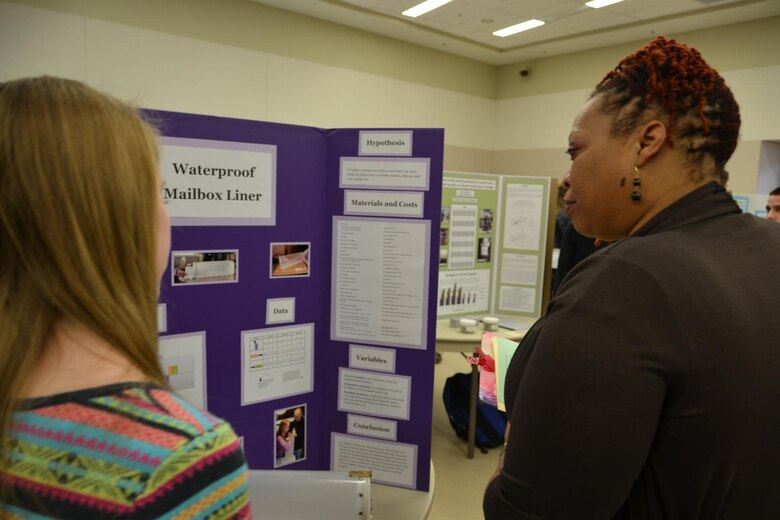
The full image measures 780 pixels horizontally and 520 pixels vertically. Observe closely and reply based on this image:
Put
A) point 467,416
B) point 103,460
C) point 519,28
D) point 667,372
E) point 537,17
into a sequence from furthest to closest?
point 519,28 → point 537,17 → point 467,416 → point 667,372 → point 103,460

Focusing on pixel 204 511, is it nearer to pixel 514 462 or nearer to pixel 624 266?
pixel 514 462

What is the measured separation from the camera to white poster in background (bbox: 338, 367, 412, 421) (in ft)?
5.65

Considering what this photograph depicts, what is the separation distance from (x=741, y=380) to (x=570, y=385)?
226 millimetres

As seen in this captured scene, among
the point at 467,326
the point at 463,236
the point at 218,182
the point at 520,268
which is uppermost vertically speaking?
the point at 218,182

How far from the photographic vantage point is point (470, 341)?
3.11 metres

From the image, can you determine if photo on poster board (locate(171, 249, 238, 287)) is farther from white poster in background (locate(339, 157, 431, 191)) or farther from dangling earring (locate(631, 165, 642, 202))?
dangling earring (locate(631, 165, 642, 202))

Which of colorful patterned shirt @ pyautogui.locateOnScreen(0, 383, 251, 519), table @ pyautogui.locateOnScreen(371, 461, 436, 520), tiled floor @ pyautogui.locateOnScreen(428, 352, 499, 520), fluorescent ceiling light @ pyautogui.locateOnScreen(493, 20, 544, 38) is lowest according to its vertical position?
tiled floor @ pyautogui.locateOnScreen(428, 352, 499, 520)

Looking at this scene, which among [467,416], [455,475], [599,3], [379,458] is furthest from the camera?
[599,3]

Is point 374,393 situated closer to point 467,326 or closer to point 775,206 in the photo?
point 467,326

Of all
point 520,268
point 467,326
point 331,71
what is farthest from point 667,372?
point 331,71

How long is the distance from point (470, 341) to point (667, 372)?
2441 mm

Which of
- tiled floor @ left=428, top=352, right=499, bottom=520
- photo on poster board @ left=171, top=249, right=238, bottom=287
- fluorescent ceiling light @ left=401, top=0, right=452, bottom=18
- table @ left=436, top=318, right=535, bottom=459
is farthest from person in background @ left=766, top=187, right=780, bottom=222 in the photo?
fluorescent ceiling light @ left=401, top=0, right=452, bottom=18

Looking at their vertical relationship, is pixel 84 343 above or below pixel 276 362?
above

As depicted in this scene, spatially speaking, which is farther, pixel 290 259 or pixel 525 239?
pixel 525 239
